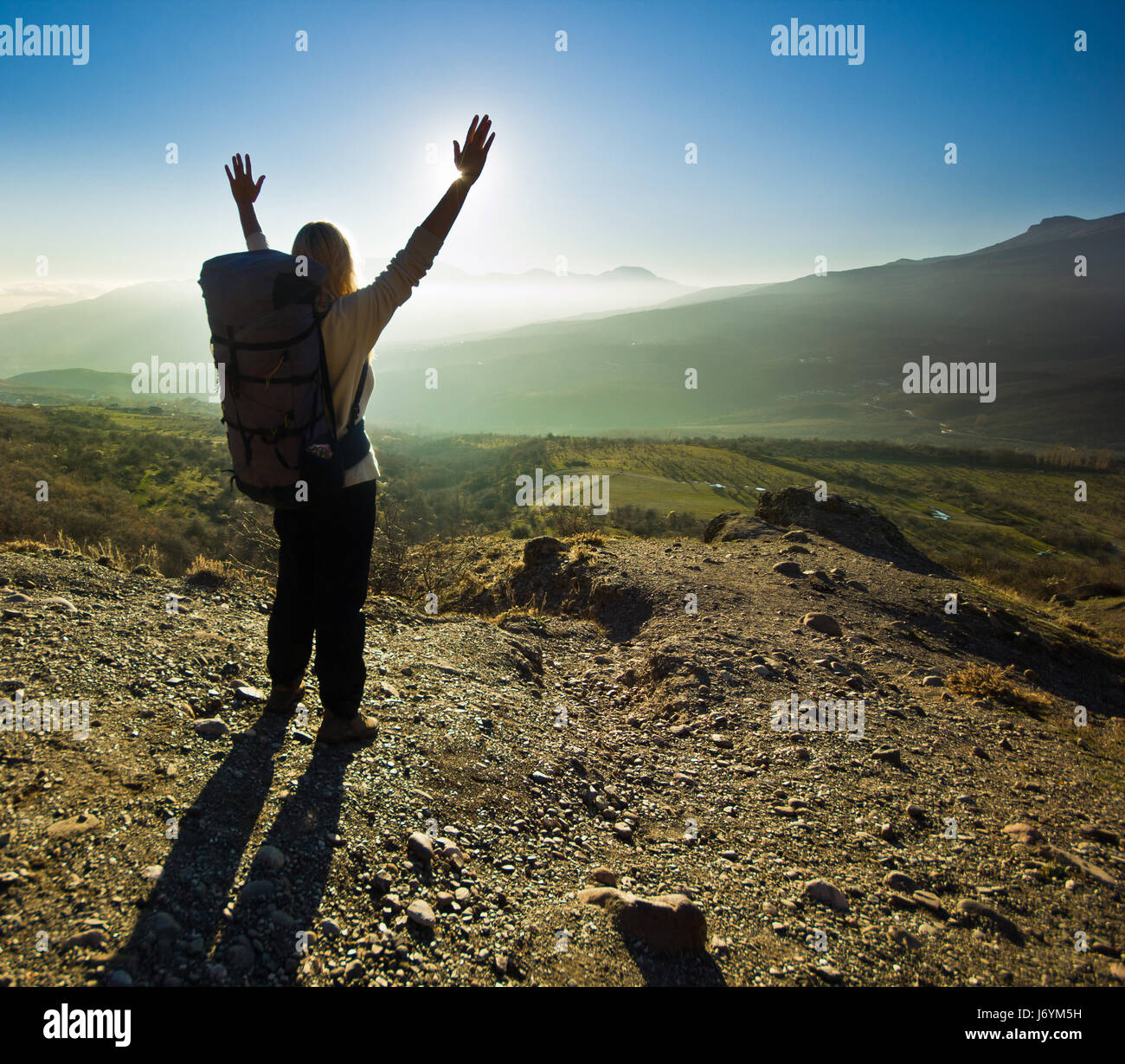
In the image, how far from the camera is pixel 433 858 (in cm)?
274

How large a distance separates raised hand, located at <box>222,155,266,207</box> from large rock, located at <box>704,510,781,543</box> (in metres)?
10.6

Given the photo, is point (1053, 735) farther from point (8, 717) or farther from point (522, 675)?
point (8, 717)

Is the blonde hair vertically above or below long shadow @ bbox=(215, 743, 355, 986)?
above

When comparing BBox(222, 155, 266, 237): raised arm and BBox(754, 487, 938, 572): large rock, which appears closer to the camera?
BBox(222, 155, 266, 237): raised arm

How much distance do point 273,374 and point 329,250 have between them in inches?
27.2

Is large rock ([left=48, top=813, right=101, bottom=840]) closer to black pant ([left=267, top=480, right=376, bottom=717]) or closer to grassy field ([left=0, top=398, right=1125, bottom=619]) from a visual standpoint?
black pant ([left=267, top=480, right=376, bottom=717])

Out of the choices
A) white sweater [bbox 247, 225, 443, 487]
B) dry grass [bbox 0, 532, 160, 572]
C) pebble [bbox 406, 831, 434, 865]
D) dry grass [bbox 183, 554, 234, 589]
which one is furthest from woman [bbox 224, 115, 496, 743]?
dry grass [bbox 0, 532, 160, 572]

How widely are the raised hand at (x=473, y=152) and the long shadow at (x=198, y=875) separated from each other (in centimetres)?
303

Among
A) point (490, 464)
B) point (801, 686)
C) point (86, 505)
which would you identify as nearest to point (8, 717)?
point (801, 686)

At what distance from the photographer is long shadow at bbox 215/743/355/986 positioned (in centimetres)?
197
